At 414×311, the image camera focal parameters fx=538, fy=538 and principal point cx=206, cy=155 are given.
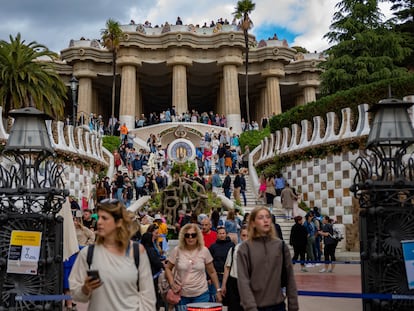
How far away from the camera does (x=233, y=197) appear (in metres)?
22.7

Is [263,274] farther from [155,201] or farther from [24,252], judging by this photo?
[155,201]

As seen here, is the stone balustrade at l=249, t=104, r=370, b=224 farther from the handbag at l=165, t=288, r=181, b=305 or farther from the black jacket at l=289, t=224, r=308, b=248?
the handbag at l=165, t=288, r=181, b=305

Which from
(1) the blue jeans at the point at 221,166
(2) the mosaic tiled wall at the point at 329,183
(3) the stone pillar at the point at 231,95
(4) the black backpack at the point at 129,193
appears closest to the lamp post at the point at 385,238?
(2) the mosaic tiled wall at the point at 329,183

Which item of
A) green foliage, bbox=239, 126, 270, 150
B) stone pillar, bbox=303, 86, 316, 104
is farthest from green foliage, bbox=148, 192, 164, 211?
stone pillar, bbox=303, 86, 316, 104

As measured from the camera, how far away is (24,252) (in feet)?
20.9

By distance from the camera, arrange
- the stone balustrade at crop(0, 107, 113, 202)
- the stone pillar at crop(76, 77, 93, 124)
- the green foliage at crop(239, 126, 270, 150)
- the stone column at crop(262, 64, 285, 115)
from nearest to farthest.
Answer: the stone balustrade at crop(0, 107, 113, 202) → the green foliage at crop(239, 126, 270, 150) → the stone pillar at crop(76, 77, 93, 124) → the stone column at crop(262, 64, 285, 115)

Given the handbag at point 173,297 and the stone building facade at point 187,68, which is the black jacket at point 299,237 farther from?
the stone building facade at point 187,68

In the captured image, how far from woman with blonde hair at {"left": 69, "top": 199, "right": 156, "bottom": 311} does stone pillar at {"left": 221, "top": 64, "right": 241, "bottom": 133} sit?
39.2 m

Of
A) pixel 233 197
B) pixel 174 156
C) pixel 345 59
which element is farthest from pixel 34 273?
pixel 345 59

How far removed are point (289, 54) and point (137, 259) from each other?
43.9 m

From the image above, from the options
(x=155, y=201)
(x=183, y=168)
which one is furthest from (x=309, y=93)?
(x=155, y=201)

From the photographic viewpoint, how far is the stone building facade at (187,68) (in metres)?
42.8

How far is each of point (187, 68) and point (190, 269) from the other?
3963cm

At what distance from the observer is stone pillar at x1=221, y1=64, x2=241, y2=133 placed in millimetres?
43250
